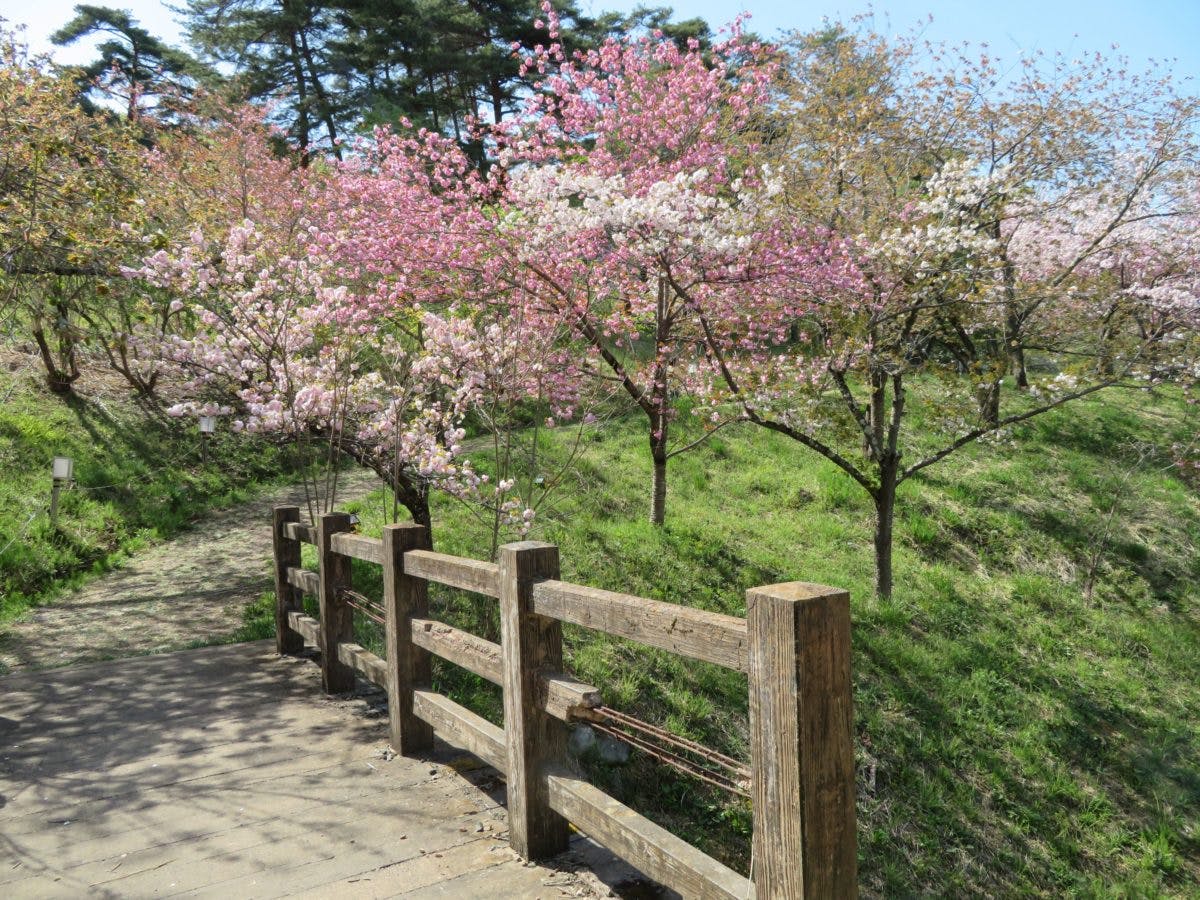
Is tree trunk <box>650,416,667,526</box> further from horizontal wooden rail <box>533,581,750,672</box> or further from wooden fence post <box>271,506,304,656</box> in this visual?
horizontal wooden rail <box>533,581,750,672</box>

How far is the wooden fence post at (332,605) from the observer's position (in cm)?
498

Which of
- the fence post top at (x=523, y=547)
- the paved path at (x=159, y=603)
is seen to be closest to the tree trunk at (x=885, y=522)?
the paved path at (x=159, y=603)

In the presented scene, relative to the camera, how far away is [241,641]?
22.7 feet

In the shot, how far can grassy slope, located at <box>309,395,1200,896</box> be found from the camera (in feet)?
21.0

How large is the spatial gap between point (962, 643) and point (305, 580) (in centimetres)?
687

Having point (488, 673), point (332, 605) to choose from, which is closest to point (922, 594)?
point (332, 605)

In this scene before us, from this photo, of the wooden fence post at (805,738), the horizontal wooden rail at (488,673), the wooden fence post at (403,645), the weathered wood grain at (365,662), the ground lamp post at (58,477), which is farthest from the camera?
the ground lamp post at (58,477)

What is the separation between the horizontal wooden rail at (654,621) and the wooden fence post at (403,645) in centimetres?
130

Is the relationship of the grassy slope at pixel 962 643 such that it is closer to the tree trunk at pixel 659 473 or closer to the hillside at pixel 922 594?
the hillside at pixel 922 594

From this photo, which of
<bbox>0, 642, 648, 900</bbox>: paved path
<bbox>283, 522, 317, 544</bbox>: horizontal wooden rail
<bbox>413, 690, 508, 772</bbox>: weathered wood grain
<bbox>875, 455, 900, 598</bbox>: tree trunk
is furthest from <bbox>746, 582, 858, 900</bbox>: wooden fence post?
<bbox>875, 455, 900, 598</bbox>: tree trunk

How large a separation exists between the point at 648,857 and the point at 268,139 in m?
19.6

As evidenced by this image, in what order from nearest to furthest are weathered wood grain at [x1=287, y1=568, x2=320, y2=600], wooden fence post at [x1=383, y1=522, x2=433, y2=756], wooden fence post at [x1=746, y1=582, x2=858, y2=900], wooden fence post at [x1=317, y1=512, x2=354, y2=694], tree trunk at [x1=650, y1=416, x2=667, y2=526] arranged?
1. wooden fence post at [x1=746, y1=582, x2=858, y2=900]
2. wooden fence post at [x1=383, y1=522, x2=433, y2=756]
3. wooden fence post at [x1=317, y1=512, x2=354, y2=694]
4. weathered wood grain at [x1=287, y1=568, x2=320, y2=600]
5. tree trunk at [x1=650, y1=416, x2=667, y2=526]

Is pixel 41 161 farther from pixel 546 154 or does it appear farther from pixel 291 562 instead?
pixel 546 154

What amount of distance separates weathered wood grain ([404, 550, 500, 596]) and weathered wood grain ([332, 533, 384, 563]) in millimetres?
369
